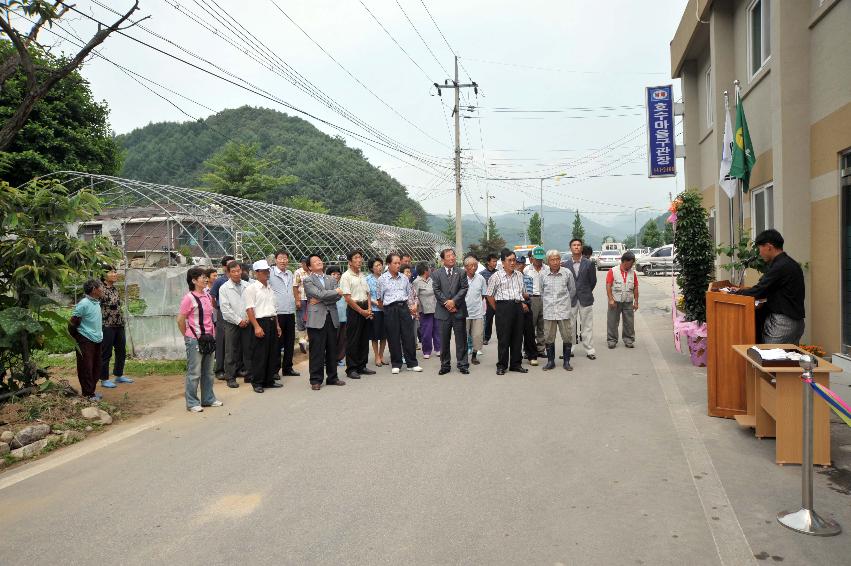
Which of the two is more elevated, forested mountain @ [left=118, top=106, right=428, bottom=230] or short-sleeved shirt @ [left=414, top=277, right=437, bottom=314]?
forested mountain @ [left=118, top=106, right=428, bottom=230]

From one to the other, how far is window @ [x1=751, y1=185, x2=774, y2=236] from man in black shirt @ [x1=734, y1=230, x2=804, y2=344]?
3.98 meters

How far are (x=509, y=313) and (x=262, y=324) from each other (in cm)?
379

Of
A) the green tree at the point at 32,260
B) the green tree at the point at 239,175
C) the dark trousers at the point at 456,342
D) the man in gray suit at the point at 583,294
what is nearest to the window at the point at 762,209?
the man in gray suit at the point at 583,294

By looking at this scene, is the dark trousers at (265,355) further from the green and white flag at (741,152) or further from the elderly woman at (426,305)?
the green and white flag at (741,152)

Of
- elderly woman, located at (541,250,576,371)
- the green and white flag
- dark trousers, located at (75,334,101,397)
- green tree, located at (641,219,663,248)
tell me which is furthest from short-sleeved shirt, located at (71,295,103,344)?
green tree, located at (641,219,663,248)

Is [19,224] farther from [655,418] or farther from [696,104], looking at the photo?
[696,104]

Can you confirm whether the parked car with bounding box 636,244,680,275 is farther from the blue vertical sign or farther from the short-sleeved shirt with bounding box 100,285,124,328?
the short-sleeved shirt with bounding box 100,285,124,328

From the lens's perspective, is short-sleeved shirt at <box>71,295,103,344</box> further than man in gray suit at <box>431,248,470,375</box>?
No

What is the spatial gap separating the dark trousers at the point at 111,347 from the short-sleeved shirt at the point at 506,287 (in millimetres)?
5894

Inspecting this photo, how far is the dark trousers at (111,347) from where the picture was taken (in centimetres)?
930

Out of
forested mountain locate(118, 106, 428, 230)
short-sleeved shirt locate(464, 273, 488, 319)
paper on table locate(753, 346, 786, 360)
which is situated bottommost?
paper on table locate(753, 346, 786, 360)

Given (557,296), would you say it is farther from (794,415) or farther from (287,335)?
(794,415)

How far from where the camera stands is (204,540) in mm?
4023

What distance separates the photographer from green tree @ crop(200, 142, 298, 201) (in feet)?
138
